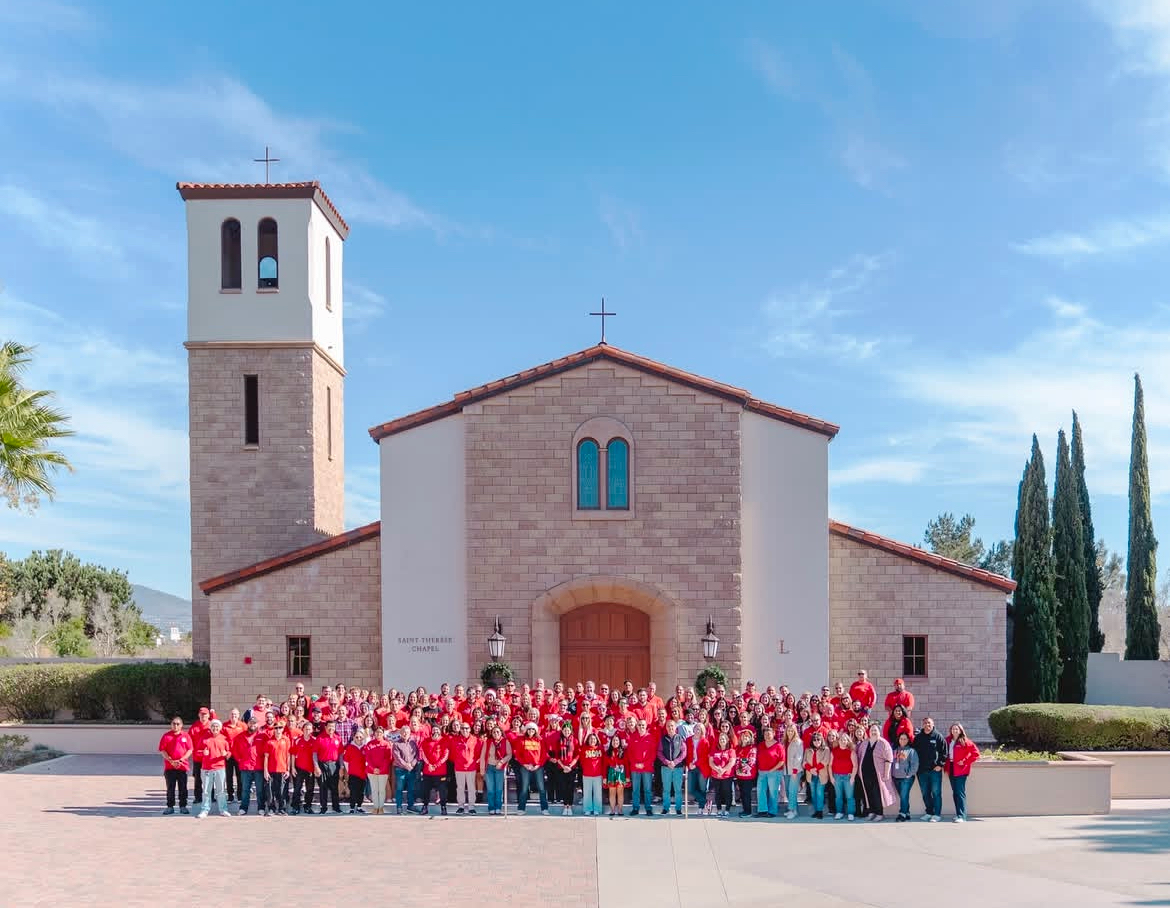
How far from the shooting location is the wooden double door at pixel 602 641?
81.6 feet

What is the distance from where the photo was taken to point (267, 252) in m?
28.7

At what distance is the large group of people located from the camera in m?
17.0

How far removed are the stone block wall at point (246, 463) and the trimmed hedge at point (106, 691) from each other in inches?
38.0

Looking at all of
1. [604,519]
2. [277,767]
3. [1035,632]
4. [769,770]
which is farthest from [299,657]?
[1035,632]

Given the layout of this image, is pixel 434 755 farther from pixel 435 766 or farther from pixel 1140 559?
pixel 1140 559

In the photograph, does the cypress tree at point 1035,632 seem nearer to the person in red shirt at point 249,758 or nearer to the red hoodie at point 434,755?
the red hoodie at point 434,755

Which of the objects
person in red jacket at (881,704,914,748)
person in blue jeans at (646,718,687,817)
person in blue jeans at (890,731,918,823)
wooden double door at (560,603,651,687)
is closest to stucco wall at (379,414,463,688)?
wooden double door at (560,603,651,687)

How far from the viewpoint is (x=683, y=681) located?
2361cm

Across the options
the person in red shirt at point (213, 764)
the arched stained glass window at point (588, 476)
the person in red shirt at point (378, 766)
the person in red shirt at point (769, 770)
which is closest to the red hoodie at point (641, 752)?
the person in red shirt at point (769, 770)

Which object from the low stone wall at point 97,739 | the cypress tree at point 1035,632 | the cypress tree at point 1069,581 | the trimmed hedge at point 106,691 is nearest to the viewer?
the low stone wall at point 97,739

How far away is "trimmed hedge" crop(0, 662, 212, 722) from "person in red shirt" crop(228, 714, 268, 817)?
8.92m

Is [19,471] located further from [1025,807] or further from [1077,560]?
[1077,560]

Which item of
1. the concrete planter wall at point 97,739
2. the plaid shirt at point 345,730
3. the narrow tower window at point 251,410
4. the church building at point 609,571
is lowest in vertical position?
Result: the concrete planter wall at point 97,739

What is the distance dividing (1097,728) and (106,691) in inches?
793
